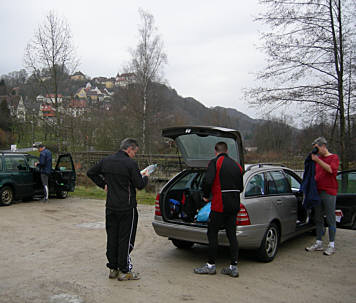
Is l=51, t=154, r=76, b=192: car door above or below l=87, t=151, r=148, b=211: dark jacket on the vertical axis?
below

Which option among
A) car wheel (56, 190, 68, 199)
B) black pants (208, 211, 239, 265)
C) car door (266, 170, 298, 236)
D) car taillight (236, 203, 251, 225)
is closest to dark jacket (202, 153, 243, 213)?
black pants (208, 211, 239, 265)

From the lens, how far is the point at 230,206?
15.4ft

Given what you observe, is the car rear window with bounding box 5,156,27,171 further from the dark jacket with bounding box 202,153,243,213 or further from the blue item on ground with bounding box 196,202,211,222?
the dark jacket with bounding box 202,153,243,213

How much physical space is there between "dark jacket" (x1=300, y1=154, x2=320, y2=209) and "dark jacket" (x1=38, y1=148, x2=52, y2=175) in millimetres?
8333

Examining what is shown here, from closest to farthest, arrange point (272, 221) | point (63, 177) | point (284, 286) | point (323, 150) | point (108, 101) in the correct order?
point (284, 286) → point (272, 221) → point (323, 150) → point (63, 177) → point (108, 101)

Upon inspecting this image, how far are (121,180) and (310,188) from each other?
3.47 m

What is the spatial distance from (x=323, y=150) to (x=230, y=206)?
2.34 metres

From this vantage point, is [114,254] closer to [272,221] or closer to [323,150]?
[272,221]

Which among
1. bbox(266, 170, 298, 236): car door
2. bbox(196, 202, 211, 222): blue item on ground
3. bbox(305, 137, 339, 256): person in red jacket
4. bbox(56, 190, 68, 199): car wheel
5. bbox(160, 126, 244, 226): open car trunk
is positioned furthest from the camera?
bbox(56, 190, 68, 199): car wheel

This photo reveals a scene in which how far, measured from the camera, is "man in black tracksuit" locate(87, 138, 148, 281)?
444 centimetres

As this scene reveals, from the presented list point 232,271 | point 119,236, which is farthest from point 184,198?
point 119,236

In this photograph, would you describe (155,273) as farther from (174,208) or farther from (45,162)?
(45,162)

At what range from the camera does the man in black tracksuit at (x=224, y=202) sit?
4.72m

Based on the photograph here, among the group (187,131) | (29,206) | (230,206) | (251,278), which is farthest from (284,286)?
(29,206)
